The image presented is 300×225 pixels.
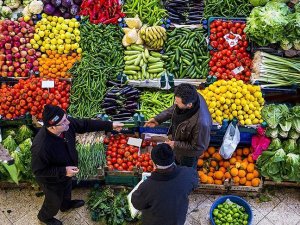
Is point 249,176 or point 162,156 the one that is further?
point 249,176

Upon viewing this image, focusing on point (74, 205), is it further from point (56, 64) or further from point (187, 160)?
point (56, 64)

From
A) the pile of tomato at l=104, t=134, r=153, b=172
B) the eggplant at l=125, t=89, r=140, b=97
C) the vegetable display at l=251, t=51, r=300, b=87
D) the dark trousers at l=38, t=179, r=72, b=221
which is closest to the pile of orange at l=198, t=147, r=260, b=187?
the pile of tomato at l=104, t=134, r=153, b=172

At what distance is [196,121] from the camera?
458cm

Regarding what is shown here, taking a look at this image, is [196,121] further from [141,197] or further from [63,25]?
[63,25]

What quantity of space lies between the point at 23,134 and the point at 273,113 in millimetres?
3524

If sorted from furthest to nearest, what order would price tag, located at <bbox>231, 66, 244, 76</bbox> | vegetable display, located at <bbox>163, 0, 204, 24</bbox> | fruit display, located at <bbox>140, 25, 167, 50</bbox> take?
vegetable display, located at <bbox>163, 0, 204, 24</bbox> < fruit display, located at <bbox>140, 25, 167, 50</bbox> < price tag, located at <bbox>231, 66, 244, 76</bbox>

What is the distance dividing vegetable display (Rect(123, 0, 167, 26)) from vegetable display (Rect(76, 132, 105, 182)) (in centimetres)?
237

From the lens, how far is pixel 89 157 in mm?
5469

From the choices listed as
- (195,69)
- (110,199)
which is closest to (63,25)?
(195,69)

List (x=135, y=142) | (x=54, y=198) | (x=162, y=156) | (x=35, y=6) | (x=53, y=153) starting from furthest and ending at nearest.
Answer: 1. (x=35, y=6)
2. (x=135, y=142)
3. (x=54, y=198)
4. (x=53, y=153)
5. (x=162, y=156)

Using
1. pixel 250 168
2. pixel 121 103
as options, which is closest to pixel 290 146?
pixel 250 168

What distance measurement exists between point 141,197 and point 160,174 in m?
0.33

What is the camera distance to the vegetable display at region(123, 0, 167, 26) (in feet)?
22.1

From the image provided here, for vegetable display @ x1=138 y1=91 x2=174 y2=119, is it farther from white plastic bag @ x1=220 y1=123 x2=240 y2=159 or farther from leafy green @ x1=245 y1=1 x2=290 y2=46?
leafy green @ x1=245 y1=1 x2=290 y2=46
